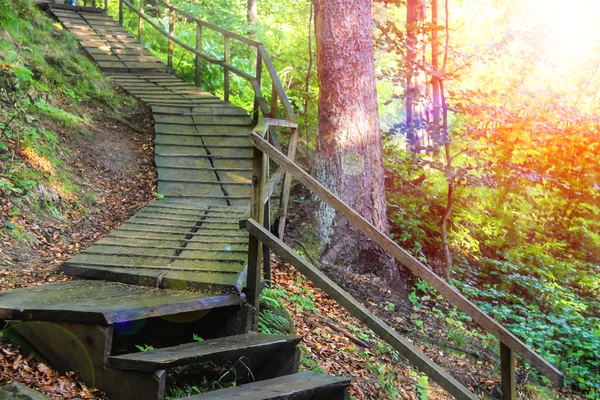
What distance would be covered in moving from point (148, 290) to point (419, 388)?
8.95 ft

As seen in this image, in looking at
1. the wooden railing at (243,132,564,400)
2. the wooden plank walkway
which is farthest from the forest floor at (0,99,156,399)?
the wooden railing at (243,132,564,400)

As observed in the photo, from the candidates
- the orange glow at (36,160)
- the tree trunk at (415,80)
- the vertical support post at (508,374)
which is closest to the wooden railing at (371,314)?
the vertical support post at (508,374)

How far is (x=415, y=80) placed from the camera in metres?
11.2

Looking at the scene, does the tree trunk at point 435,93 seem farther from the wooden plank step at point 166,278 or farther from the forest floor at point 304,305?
the wooden plank step at point 166,278

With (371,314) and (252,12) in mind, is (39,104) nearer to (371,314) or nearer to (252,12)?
(371,314)

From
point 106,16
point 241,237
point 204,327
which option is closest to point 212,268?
point 204,327

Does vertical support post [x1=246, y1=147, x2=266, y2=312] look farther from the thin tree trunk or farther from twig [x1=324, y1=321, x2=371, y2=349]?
the thin tree trunk

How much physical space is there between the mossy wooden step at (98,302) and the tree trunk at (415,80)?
575 centimetres

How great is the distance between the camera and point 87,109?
8930mm

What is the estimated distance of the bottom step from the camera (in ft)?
9.62

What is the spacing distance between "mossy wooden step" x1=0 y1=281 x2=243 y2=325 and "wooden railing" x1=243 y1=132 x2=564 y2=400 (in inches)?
19.6

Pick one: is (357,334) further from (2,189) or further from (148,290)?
(2,189)

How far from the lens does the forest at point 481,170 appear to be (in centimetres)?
723

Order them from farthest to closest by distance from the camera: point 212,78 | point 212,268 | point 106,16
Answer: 1. point 106,16
2. point 212,78
3. point 212,268
